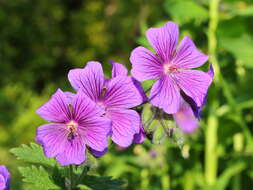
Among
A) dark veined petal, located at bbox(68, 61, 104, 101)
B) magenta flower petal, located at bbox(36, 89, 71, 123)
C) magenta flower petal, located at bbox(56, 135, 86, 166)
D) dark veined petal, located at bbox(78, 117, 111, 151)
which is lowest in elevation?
magenta flower petal, located at bbox(56, 135, 86, 166)

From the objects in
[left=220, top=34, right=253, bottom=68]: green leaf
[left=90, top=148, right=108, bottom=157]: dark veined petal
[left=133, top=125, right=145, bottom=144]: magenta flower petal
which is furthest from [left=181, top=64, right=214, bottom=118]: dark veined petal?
[left=220, top=34, right=253, bottom=68]: green leaf

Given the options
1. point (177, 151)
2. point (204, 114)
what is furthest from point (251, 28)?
point (177, 151)

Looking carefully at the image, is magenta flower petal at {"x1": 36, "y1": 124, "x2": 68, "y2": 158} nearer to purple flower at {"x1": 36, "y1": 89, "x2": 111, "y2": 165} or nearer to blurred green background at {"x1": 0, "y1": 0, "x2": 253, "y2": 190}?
purple flower at {"x1": 36, "y1": 89, "x2": 111, "y2": 165}

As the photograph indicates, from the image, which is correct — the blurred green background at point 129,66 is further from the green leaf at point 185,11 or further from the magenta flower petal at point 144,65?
the magenta flower petal at point 144,65

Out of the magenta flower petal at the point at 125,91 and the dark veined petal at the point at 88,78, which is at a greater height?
the dark veined petal at the point at 88,78

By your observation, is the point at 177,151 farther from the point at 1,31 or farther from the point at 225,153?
the point at 1,31

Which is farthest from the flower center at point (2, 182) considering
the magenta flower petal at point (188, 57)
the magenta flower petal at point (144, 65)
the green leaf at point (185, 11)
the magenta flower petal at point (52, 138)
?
the green leaf at point (185, 11)

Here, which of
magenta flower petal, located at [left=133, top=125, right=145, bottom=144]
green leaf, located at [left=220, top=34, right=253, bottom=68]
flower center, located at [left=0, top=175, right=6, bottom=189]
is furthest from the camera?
green leaf, located at [left=220, top=34, right=253, bottom=68]
